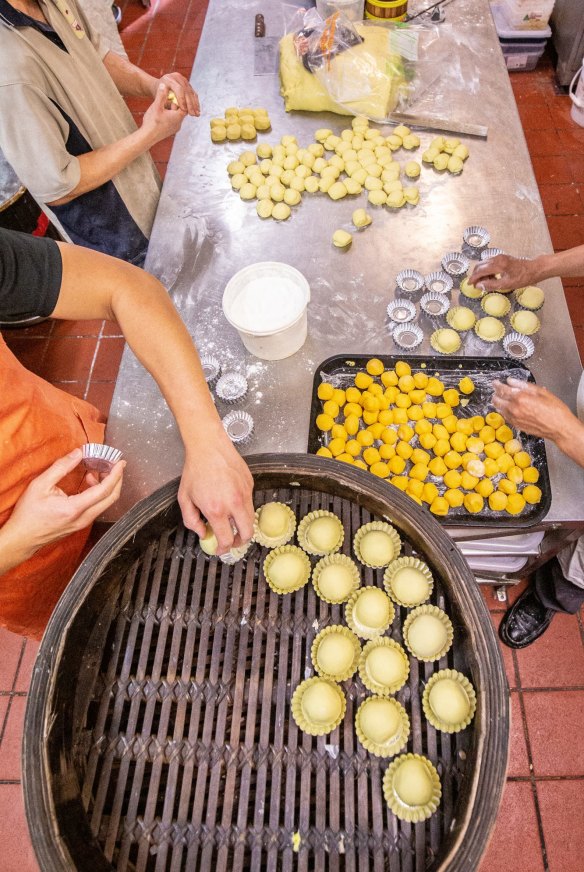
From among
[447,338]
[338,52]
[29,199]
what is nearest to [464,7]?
[338,52]

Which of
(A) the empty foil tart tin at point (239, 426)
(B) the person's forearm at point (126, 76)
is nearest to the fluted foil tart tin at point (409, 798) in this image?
(A) the empty foil tart tin at point (239, 426)

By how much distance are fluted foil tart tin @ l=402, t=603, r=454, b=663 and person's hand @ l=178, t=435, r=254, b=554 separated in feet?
Answer: 1.46

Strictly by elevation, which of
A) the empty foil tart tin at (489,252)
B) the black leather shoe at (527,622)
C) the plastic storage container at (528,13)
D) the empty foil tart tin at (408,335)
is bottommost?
the black leather shoe at (527,622)

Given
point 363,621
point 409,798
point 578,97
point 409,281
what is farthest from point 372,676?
point 578,97

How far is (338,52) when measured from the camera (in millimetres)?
2547

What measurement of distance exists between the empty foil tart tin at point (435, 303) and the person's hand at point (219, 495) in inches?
46.7

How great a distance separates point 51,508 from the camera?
132 cm

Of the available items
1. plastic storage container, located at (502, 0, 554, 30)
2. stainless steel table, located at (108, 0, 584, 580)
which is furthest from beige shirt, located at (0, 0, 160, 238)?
plastic storage container, located at (502, 0, 554, 30)

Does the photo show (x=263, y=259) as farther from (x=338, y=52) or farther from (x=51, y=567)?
(x=51, y=567)

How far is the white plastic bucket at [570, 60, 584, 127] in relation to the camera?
418 cm

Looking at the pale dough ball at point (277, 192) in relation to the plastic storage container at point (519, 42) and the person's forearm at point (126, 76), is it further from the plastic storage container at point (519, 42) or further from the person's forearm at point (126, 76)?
the plastic storage container at point (519, 42)

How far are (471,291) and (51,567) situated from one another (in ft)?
6.14

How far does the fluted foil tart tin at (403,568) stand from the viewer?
1307mm

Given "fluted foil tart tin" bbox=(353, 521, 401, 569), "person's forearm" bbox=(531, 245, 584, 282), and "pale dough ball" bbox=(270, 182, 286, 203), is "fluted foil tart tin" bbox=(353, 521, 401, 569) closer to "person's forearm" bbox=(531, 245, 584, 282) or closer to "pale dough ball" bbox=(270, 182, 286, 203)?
"person's forearm" bbox=(531, 245, 584, 282)
